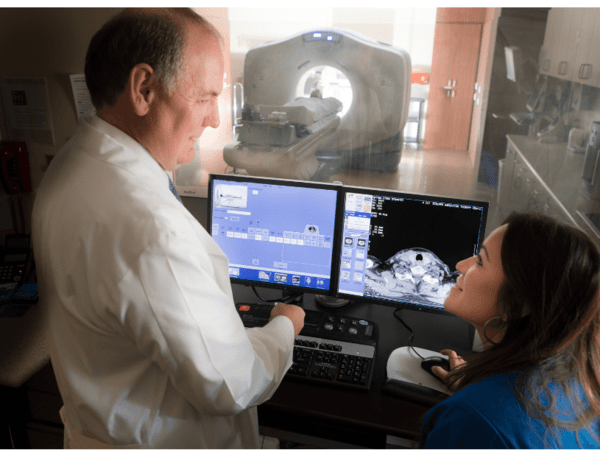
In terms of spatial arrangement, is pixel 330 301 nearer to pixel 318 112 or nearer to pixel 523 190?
pixel 318 112

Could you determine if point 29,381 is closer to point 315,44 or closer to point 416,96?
point 315,44

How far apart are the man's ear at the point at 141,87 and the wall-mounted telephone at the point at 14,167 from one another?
1549mm

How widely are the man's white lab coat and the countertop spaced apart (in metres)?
0.59

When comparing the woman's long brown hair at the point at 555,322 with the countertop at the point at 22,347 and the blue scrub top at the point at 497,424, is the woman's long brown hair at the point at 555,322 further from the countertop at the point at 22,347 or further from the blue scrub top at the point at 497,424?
the countertop at the point at 22,347

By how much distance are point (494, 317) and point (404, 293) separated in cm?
52

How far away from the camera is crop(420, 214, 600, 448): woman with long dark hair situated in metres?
0.75

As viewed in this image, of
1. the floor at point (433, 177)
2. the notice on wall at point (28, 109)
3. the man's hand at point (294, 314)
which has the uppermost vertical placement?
the notice on wall at point (28, 109)

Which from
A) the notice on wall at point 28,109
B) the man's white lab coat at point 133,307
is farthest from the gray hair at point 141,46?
the notice on wall at point 28,109

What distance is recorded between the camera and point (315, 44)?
83.7 inches

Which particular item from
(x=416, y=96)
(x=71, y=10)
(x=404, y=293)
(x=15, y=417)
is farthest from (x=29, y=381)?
(x=416, y=96)

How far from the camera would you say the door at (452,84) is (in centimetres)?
208

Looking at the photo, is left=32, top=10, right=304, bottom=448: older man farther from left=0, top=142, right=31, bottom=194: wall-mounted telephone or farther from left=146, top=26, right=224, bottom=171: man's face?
left=0, top=142, right=31, bottom=194: wall-mounted telephone

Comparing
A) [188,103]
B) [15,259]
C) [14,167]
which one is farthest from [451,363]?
[14,167]

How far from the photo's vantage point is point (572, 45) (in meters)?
2.05
